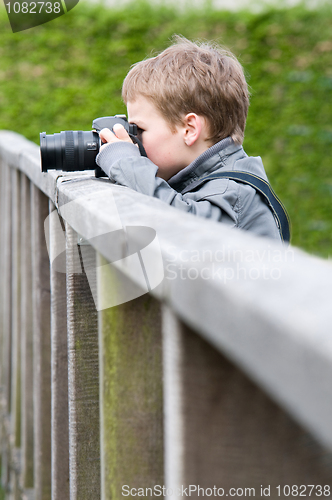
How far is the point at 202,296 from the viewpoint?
35 cm

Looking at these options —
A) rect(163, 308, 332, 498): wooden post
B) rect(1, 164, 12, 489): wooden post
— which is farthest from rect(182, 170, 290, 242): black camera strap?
rect(1, 164, 12, 489): wooden post

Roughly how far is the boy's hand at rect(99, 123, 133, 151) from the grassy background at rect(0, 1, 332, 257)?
366cm

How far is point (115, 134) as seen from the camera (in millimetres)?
1455

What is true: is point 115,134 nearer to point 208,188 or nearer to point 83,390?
point 208,188

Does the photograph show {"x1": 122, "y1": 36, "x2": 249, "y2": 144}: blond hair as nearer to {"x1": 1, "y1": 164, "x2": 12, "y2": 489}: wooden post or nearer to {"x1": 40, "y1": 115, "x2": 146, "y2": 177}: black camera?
{"x1": 40, "y1": 115, "x2": 146, "y2": 177}: black camera

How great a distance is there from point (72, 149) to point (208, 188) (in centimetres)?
35

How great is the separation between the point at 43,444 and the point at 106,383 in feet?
2.63

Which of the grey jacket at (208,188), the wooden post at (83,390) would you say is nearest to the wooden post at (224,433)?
the wooden post at (83,390)

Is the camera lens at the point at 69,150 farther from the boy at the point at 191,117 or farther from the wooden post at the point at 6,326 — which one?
the wooden post at the point at 6,326

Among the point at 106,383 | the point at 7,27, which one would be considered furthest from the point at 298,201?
the point at 106,383

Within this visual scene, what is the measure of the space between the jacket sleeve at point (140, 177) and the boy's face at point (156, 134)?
226mm

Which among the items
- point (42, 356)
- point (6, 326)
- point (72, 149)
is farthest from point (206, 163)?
point (6, 326)

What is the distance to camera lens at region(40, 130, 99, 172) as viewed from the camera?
1312 mm

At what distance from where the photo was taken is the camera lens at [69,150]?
4.30 feet
